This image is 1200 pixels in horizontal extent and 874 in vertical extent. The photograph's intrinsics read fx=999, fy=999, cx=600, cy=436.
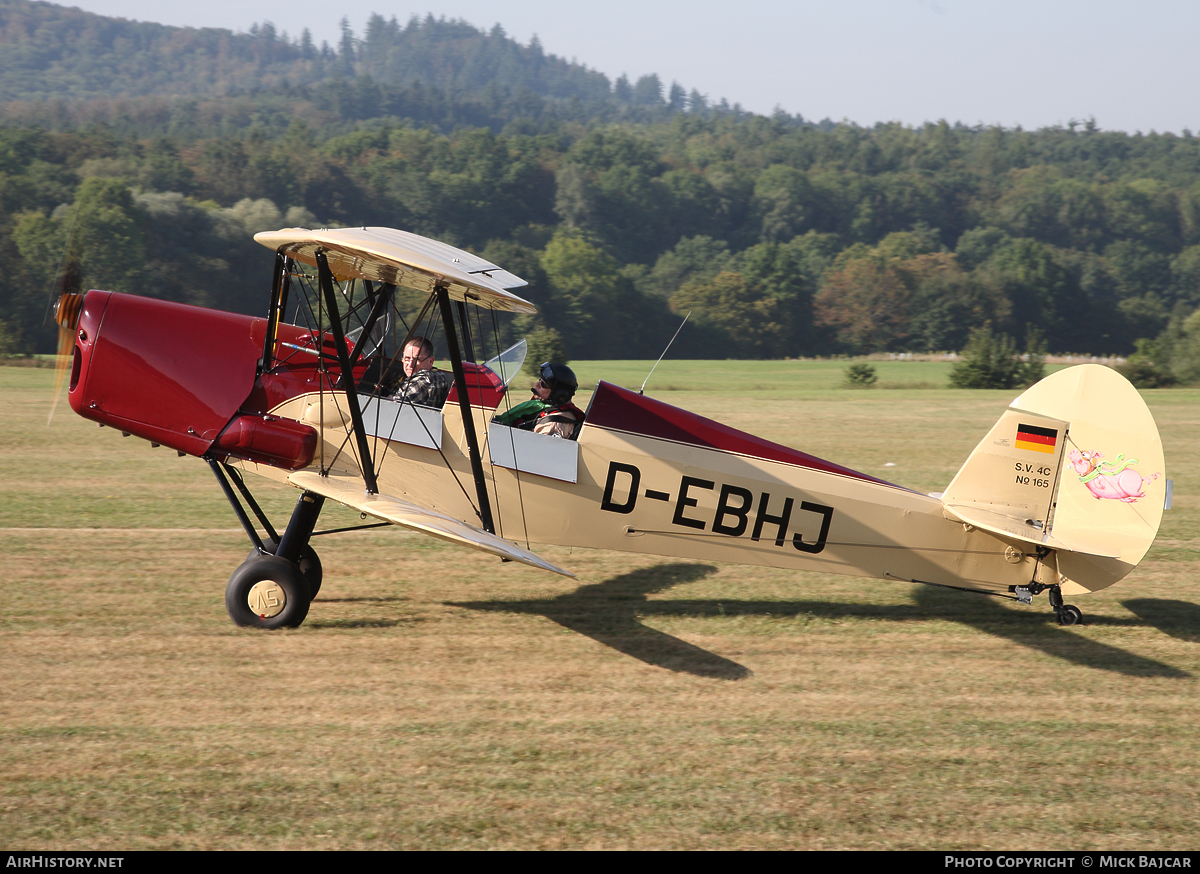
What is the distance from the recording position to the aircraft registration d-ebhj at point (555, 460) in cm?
619

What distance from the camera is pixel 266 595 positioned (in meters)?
6.20

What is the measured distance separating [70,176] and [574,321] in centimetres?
3375

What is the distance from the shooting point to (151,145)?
85.5 meters

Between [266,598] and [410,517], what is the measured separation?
147 centimetres

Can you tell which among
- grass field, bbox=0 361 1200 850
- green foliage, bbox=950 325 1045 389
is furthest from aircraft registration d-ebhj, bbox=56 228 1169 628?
green foliage, bbox=950 325 1045 389

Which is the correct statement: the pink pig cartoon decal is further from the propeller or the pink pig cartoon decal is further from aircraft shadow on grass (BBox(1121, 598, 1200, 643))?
the propeller

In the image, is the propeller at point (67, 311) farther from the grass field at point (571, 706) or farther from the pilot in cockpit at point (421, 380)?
the pilot in cockpit at point (421, 380)

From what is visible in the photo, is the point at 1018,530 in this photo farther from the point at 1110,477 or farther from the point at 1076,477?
the point at 1110,477

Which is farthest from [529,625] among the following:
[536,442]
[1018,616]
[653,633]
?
[1018,616]

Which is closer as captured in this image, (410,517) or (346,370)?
(410,517)

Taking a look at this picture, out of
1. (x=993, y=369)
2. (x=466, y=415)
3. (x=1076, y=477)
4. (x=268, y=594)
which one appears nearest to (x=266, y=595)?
(x=268, y=594)

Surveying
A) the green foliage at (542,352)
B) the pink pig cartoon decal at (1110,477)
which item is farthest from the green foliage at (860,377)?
the pink pig cartoon decal at (1110,477)

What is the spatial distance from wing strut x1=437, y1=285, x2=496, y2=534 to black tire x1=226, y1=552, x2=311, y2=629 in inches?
48.9

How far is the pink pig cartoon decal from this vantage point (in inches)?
248
